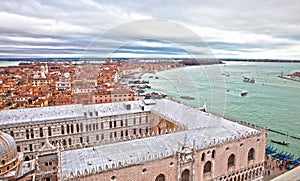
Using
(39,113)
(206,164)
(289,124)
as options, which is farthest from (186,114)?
(289,124)

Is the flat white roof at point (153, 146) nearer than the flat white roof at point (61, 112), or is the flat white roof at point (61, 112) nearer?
the flat white roof at point (153, 146)

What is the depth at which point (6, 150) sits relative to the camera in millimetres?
13375

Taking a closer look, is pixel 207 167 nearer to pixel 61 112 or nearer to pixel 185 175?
pixel 185 175

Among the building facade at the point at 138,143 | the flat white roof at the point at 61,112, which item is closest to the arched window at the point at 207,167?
the building facade at the point at 138,143

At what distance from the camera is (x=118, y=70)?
40.2ft

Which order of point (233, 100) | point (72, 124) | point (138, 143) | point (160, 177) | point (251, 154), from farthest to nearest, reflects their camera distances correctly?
1. point (233, 100)
2. point (72, 124)
3. point (251, 154)
4. point (138, 143)
5. point (160, 177)

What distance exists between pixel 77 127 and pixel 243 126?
15036 millimetres

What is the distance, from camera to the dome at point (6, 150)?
43.1ft

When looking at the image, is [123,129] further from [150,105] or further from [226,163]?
[226,163]

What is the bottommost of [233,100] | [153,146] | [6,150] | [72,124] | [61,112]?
[233,100]

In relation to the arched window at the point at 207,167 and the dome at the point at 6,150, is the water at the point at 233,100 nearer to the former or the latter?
the arched window at the point at 207,167

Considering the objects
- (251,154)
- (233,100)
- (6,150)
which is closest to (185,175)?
(251,154)

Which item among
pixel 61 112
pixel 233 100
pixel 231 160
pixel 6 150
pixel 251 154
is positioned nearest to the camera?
pixel 6 150

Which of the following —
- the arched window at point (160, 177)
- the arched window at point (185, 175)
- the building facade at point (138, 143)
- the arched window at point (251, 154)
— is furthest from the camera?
the arched window at point (251, 154)
